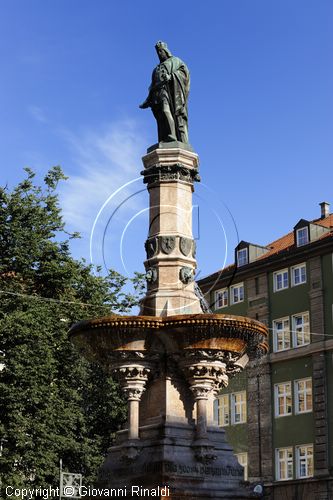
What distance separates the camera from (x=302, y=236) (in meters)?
50.1

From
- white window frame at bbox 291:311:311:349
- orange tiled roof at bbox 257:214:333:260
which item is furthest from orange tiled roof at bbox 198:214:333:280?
white window frame at bbox 291:311:311:349

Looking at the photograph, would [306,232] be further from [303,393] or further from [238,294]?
[303,393]

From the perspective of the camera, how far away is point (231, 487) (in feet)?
47.1

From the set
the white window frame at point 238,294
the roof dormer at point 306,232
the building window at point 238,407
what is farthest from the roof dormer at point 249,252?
the building window at point 238,407

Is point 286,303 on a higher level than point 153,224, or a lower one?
higher

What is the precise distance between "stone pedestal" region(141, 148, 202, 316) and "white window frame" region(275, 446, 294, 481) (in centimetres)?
3246

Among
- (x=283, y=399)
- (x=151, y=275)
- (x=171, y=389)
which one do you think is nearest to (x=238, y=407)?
(x=283, y=399)

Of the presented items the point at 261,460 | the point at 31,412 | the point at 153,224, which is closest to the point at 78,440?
the point at 31,412

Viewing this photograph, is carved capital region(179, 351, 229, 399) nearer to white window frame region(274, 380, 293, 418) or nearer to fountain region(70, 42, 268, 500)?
fountain region(70, 42, 268, 500)

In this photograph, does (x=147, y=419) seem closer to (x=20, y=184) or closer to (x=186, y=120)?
(x=186, y=120)

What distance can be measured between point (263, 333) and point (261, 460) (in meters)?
34.4

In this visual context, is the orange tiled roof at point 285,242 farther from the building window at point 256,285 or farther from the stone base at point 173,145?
the stone base at point 173,145

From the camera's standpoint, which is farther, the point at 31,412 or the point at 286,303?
the point at 286,303

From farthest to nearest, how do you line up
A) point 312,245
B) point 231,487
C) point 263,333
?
point 312,245 < point 263,333 < point 231,487
